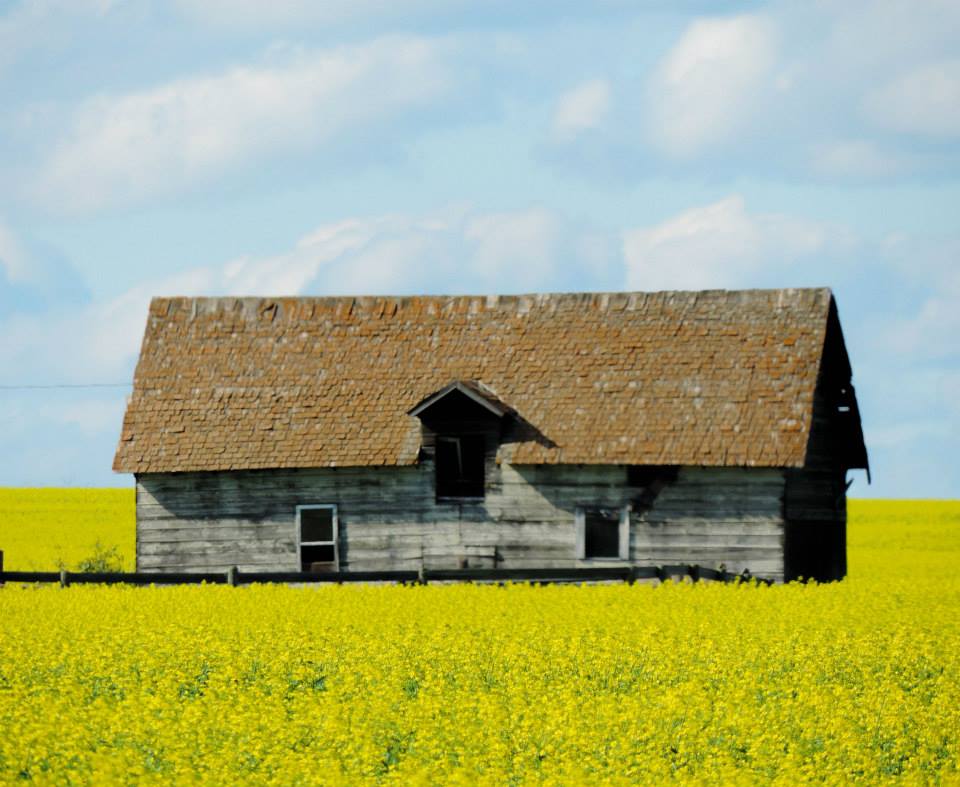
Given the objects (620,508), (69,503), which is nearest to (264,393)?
(620,508)

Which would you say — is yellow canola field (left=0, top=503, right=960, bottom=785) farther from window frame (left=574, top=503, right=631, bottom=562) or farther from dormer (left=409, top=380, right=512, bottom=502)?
dormer (left=409, top=380, right=512, bottom=502)

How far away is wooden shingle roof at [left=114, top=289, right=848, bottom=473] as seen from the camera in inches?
1283

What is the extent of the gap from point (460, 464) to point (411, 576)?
4.85 m

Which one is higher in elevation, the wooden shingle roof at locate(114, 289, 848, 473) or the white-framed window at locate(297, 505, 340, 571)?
the wooden shingle roof at locate(114, 289, 848, 473)

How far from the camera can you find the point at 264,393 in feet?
→ 117

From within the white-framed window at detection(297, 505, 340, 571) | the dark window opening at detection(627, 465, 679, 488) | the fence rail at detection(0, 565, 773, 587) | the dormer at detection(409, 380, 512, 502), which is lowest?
the fence rail at detection(0, 565, 773, 587)

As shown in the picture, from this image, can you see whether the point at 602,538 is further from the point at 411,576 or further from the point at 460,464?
the point at 411,576

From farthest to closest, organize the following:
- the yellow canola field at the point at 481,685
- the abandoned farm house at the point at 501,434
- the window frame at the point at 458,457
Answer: the window frame at the point at 458,457, the abandoned farm house at the point at 501,434, the yellow canola field at the point at 481,685

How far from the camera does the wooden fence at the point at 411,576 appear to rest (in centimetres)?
2845

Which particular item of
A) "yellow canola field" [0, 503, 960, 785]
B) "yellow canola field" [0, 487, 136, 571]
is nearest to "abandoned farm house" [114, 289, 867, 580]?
"yellow canola field" [0, 503, 960, 785]

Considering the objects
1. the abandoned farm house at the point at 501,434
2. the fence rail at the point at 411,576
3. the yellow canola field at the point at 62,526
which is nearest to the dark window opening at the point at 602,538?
the abandoned farm house at the point at 501,434

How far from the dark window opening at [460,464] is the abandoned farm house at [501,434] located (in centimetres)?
4

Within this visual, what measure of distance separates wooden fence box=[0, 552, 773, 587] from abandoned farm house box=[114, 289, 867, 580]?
8.14 feet

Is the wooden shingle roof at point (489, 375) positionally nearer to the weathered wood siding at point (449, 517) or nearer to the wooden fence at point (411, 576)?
the weathered wood siding at point (449, 517)
